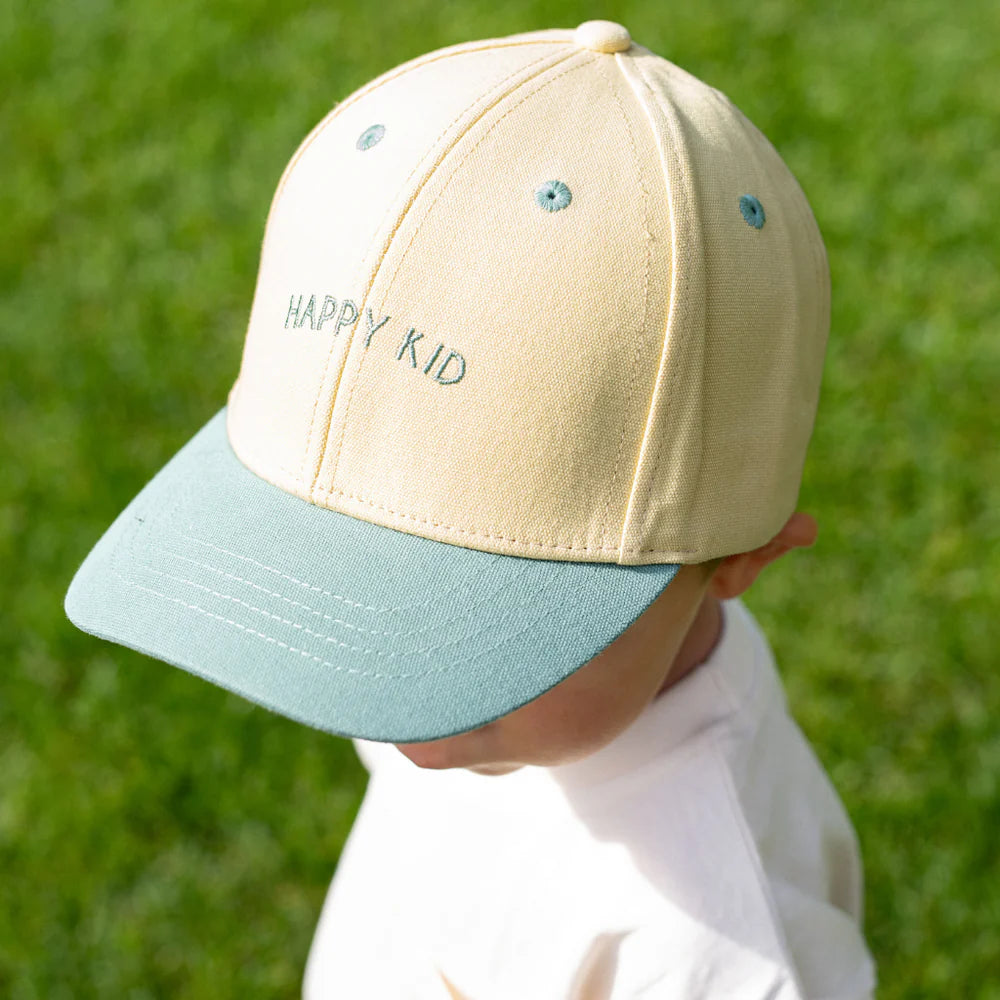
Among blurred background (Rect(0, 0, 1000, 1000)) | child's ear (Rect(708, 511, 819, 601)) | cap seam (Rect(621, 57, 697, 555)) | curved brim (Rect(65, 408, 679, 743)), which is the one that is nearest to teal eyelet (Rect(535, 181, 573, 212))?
cap seam (Rect(621, 57, 697, 555))

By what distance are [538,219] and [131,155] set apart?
3.19 meters

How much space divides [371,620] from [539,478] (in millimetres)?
222

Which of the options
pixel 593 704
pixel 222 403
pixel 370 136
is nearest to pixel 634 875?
pixel 593 704

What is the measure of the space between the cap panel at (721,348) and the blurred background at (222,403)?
1.40 metres

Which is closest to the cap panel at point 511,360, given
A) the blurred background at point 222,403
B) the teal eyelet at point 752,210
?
the teal eyelet at point 752,210

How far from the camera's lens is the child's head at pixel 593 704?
131 cm

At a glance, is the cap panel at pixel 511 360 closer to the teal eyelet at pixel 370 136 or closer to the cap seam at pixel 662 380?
the cap seam at pixel 662 380

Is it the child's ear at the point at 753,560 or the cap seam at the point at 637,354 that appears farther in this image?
the child's ear at the point at 753,560

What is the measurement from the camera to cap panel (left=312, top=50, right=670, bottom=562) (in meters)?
1.18

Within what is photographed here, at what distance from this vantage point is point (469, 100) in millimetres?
1285

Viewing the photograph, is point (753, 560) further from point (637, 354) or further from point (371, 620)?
point (371, 620)

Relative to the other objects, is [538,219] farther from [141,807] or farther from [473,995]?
[141,807]

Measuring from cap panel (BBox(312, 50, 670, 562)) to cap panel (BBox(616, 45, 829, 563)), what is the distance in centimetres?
3

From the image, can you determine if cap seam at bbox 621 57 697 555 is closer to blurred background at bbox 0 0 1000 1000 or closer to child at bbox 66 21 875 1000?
child at bbox 66 21 875 1000
